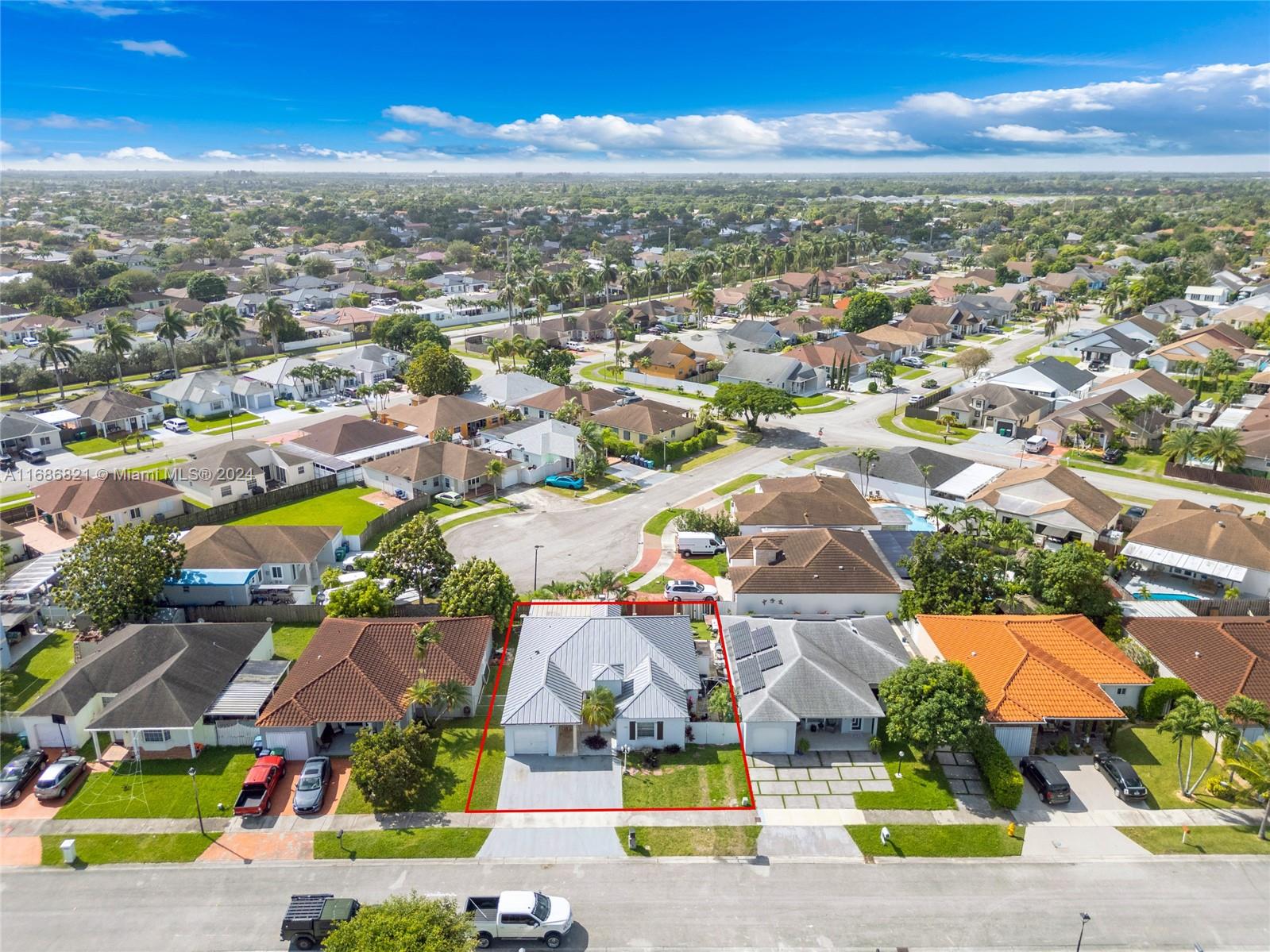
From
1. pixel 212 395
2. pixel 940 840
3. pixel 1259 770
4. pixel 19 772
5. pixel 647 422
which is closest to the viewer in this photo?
pixel 940 840

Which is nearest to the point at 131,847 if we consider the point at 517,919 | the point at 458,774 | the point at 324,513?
the point at 458,774

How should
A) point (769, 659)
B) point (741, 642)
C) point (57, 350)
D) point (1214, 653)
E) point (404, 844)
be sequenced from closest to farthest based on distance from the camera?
point (404, 844) → point (769, 659) → point (1214, 653) → point (741, 642) → point (57, 350)

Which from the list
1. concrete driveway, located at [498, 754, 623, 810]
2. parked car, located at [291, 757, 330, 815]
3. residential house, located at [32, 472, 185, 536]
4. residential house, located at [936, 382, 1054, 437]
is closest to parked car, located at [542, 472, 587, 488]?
residential house, located at [32, 472, 185, 536]

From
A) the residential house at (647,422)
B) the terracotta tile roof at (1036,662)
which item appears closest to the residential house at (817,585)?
the terracotta tile roof at (1036,662)

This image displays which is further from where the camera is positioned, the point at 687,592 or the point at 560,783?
the point at 687,592

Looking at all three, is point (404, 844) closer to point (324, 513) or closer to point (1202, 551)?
point (324, 513)

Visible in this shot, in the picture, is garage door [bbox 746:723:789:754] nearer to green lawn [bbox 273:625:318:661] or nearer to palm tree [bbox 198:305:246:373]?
green lawn [bbox 273:625:318:661]
